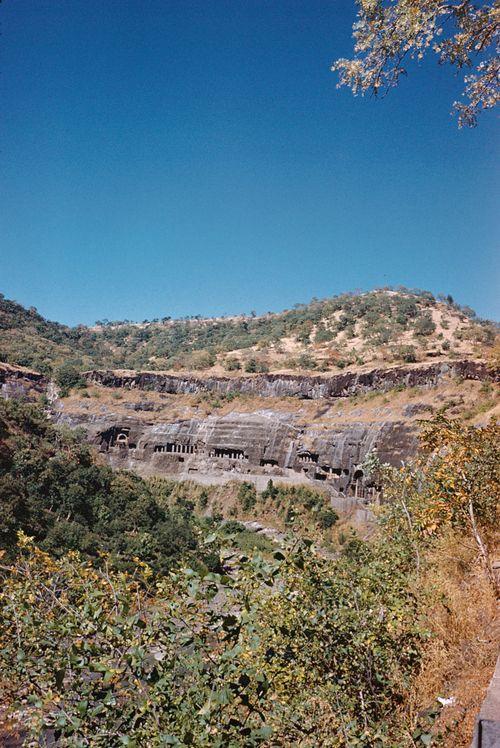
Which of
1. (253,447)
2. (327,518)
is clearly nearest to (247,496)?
(253,447)

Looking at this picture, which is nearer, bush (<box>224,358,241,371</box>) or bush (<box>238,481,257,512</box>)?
bush (<box>238,481,257,512</box>)

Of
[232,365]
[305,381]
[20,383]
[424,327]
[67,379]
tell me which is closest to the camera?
[305,381]

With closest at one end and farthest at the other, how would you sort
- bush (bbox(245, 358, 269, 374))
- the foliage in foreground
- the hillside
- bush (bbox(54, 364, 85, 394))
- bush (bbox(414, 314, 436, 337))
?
the foliage in foreground, bush (bbox(54, 364, 85, 394)), the hillside, bush (bbox(245, 358, 269, 374)), bush (bbox(414, 314, 436, 337))

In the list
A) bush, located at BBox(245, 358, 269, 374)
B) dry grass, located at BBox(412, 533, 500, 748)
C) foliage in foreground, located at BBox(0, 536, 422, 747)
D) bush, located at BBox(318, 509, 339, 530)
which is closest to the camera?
foliage in foreground, located at BBox(0, 536, 422, 747)

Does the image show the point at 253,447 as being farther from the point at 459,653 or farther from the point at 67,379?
the point at 459,653

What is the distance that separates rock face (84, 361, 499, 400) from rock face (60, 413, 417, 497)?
758 cm

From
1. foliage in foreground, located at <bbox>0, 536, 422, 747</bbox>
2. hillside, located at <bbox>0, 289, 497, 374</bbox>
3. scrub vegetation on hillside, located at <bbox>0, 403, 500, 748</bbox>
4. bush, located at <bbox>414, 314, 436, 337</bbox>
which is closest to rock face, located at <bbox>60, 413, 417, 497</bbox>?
hillside, located at <bbox>0, 289, 497, 374</bbox>

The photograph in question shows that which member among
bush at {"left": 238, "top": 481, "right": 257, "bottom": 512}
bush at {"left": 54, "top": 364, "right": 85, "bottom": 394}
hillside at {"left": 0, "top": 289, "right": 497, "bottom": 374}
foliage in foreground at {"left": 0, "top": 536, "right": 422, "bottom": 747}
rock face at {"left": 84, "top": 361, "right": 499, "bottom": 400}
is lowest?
bush at {"left": 238, "top": 481, "right": 257, "bottom": 512}

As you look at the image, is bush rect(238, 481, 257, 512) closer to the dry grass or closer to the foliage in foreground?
the dry grass

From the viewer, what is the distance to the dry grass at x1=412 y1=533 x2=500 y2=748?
442 centimetres

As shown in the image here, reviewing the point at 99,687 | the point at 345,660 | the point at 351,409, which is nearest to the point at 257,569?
the point at 99,687

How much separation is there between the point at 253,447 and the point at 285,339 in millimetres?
47413

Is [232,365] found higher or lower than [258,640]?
higher

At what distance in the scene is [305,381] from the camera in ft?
180
